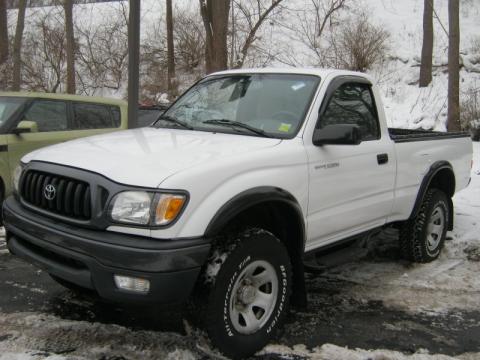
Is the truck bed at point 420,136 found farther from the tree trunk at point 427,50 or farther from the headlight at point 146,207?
the tree trunk at point 427,50

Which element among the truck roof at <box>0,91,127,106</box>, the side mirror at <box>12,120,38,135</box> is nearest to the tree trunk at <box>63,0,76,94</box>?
the truck roof at <box>0,91,127,106</box>

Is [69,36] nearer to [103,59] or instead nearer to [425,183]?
[103,59]

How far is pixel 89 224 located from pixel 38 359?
0.94 metres

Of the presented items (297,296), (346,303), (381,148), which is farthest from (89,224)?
(381,148)

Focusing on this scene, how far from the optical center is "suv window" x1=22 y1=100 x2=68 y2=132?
6910 mm

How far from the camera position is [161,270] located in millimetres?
2840

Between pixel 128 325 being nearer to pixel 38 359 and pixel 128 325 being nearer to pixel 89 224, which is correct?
pixel 38 359

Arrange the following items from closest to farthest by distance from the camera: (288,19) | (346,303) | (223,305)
→ (223,305) < (346,303) < (288,19)

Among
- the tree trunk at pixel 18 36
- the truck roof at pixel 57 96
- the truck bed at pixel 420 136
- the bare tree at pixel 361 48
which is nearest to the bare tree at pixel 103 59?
the tree trunk at pixel 18 36

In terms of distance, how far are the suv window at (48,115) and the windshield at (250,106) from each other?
2932mm

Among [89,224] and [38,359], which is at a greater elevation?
[89,224]

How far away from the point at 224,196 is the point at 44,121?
4744mm

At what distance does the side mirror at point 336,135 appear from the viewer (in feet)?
12.4

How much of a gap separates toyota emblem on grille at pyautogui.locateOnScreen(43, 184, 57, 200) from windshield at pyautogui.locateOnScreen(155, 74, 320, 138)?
132cm
